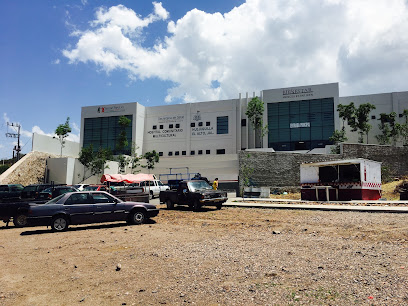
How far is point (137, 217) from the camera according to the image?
1302 centimetres

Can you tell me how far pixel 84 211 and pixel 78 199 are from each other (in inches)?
21.1

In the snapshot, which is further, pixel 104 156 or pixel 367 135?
pixel 367 135

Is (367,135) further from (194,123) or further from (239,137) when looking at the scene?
(194,123)

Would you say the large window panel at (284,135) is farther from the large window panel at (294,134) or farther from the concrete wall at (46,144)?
the concrete wall at (46,144)

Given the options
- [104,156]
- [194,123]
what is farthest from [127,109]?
[104,156]

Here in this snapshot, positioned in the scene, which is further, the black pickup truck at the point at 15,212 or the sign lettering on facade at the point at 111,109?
the sign lettering on facade at the point at 111,109

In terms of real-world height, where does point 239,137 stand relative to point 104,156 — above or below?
above

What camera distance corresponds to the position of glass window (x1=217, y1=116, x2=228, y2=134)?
6141cm

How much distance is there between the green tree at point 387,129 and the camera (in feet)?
171

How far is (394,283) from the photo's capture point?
5102 millimetres

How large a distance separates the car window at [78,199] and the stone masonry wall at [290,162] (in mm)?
24841

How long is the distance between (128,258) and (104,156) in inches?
1672

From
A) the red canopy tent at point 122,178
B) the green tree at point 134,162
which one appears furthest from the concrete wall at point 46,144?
the red canopy tent at point 122,178

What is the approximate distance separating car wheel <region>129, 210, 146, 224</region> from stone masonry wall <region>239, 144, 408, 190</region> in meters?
23.5
